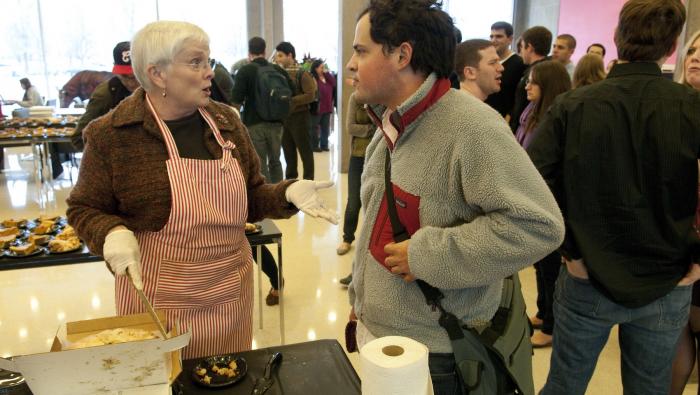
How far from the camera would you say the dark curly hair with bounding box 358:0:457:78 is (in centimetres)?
110

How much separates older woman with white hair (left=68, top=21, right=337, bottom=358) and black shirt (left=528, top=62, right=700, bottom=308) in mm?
740

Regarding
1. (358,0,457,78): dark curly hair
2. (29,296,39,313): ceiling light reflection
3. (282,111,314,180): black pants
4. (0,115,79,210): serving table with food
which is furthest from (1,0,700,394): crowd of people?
(0,115,79,210): serving table with food

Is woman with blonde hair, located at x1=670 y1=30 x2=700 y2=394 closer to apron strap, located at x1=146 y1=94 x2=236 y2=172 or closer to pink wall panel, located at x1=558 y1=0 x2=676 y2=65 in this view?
apron strap, located at x1=146 y1=94 x2=236 y2=172

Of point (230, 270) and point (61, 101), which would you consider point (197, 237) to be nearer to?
point (230, 270)

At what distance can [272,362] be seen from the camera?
122 centimetres

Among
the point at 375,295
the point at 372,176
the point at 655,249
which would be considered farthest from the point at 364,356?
the point at 655,249

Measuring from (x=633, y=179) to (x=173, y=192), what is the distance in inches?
49.1

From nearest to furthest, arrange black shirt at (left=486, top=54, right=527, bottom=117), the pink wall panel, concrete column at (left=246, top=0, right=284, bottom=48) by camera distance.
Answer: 1. black shirt at (left=486, top=54, right=527, bottom=117)
2. the pink wall panel
3. concrete column at (left=246, top=0, right=284, bottom=48)

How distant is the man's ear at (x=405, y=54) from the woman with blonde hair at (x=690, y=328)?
1.26 metres

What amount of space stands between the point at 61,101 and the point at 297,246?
7.65 m

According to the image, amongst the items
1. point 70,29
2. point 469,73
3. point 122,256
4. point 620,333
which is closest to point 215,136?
point 122,256

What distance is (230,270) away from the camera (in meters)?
1.51

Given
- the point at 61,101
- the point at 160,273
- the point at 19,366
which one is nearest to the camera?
the point at 19,366

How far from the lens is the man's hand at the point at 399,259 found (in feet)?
3.55
